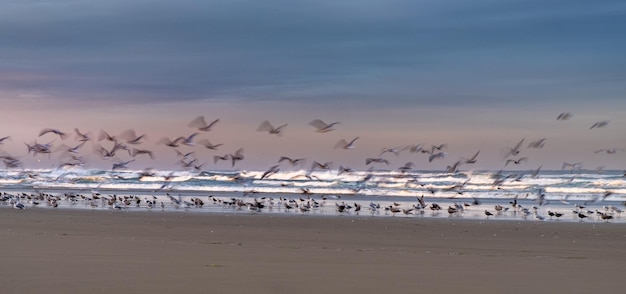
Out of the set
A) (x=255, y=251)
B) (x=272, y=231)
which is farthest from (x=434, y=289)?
(x=272, y=231)

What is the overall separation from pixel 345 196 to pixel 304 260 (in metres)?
30.6

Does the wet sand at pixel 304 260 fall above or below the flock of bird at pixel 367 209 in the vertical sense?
below

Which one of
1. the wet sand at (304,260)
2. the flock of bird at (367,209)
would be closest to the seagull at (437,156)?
the flock of bird at (367,209)

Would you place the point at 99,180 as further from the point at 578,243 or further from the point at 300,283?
the point at 300,283

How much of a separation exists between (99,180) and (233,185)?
14760 millimetres

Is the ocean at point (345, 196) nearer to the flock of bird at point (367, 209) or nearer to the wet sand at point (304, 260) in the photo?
the flock of bird at point (367, 209)

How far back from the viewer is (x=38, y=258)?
374 inches

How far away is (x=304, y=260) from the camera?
10.1 m

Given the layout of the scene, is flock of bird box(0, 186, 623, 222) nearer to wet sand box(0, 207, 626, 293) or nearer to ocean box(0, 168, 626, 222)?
ocean box(0, 168, 626, 222)

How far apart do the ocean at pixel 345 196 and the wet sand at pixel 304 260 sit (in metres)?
9.33

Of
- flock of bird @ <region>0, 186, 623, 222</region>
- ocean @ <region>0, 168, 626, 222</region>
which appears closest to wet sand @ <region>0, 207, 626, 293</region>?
flock of bird @ <region>0, 186, 623, 222</region>

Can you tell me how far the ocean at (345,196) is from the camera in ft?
89.7

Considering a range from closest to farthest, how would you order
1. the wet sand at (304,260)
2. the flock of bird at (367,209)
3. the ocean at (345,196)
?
the wet sand at (304,260) < the flock of bird at (367,209) < the ocean at (345,196)

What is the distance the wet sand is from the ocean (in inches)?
368
